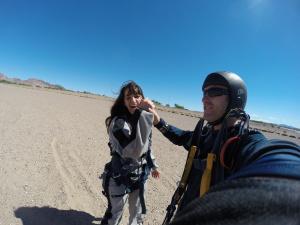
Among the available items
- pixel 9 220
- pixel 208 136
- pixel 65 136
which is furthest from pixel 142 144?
pixel 65 136

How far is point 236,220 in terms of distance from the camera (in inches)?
21.6

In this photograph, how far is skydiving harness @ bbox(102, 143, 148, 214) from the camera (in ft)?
13.2

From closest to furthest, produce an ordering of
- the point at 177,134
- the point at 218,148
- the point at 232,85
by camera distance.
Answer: the point at 218,148
the point at 232,85
the point at 177,134

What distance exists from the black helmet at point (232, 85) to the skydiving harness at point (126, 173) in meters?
1.96

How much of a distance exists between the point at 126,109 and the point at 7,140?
6.27 m

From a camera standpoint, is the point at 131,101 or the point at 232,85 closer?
the point at 232,85

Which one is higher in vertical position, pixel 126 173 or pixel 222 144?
pixel 222 144

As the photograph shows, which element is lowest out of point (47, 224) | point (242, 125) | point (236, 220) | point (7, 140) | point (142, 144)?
point (47, 224)

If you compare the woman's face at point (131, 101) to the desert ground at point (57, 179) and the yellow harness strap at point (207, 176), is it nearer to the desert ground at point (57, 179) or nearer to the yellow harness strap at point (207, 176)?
the yellow harness strap at point (207, 176)

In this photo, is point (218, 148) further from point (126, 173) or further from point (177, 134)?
point (126, 173)

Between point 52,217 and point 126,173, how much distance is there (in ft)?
5.98

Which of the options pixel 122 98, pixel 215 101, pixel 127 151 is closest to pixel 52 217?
pixel 127 151

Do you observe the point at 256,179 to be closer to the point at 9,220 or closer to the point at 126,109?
the point at 126,109

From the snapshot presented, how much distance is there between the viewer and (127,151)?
3.79m
